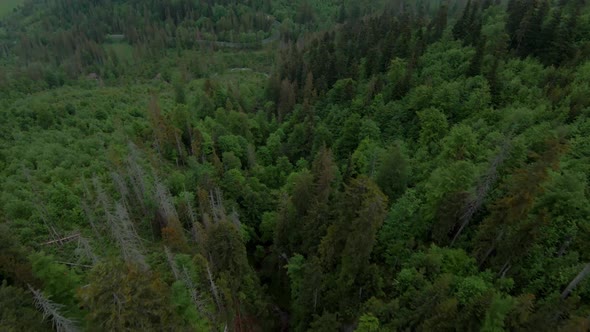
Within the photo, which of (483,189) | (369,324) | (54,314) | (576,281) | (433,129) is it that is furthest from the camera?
(433,129)

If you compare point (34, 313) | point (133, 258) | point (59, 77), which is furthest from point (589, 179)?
point (59, 77)

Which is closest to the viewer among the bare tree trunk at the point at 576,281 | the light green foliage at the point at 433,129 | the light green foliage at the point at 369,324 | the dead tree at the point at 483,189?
the bare tree trunk at the point at 576,281

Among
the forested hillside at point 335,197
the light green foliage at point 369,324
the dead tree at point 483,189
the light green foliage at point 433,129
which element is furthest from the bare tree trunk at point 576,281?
the light green foliage at point 433,129

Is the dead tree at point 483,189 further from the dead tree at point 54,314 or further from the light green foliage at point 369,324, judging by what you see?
the dead tree at point 54,314

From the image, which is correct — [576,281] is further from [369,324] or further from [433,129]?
[433,129]

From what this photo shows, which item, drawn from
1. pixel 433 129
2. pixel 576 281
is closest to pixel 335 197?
pixel 433 129

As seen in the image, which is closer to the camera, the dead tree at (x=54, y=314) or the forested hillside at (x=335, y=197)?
the dead tree at (x=54, y=314)

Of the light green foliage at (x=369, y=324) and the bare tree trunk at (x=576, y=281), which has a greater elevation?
the bare tree trunk at (x=576, y=281)
